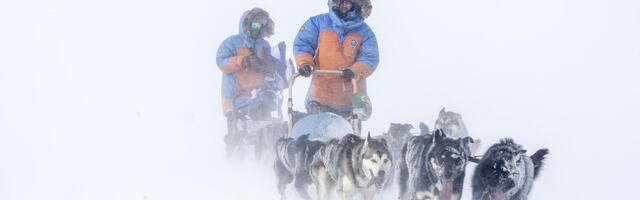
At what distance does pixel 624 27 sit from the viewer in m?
18.2

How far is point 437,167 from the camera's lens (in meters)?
4.64

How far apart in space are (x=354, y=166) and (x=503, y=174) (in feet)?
3.77

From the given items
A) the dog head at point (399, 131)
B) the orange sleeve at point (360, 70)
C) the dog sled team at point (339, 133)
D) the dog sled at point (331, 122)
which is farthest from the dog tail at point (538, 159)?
the dog head at point (399, 131)

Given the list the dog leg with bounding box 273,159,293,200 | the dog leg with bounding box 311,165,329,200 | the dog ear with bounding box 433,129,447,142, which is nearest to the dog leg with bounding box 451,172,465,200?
the dog ear with bounding box 433,129,447,142

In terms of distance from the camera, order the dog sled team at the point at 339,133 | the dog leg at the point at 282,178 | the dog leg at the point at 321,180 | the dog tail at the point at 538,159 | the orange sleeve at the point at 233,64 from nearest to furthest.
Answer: the dog tail at the point at 538,159 → the dog sled team at the point at 339,133 → the dog leg at the point at 321,180 → the dog leg at the point at 282,178 → the orange sleeve at the point at 233,64

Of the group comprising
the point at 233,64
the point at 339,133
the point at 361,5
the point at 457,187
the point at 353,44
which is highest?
the point at 361,5

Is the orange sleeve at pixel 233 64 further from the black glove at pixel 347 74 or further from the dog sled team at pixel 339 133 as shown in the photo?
the black glove at pixel 347 74

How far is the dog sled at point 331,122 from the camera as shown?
19.8ft

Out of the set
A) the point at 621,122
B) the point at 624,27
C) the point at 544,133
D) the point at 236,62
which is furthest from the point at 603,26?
the point at 236,62

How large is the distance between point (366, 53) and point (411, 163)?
80.4 inches

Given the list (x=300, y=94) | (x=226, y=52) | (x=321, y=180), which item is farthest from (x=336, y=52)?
(x=300, y=94)

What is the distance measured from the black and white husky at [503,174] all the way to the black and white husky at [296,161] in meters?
1.57

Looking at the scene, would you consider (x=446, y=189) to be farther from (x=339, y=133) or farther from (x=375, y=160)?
(x=339, y=133)

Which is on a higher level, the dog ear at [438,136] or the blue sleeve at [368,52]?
the blue sleeve at [368,52]
